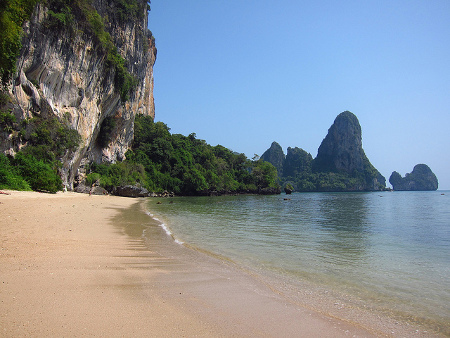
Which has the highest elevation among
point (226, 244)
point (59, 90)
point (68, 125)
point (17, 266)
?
point (59, 90)

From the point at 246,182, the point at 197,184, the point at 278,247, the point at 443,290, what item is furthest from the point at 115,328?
the point at 246,182

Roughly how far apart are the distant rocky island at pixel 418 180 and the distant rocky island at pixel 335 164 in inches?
652

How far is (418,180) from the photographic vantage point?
512ft

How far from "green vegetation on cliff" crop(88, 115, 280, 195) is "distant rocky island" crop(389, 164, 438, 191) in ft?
394

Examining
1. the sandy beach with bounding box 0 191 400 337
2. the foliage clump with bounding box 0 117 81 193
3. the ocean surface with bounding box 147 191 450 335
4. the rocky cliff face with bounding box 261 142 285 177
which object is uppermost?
the rocky cliff face with bounding box 261 142 285 177

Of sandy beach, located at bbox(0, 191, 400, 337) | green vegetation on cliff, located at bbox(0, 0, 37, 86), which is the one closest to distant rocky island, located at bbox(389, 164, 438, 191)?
green vegetation on cliff, located at bbox(0, 0, 37, 86)

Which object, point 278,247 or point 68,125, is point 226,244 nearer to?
point 278,247

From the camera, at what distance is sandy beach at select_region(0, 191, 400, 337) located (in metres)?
2.78

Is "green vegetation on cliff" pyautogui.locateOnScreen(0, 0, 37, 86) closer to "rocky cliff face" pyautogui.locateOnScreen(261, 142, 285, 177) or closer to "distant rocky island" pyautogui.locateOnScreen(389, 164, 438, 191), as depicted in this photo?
"rocky cliff face" pyautogui.locateOnScreen(261, 142, 285, 177)

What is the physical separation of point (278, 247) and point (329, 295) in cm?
353

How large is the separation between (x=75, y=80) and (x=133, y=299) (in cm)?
2911

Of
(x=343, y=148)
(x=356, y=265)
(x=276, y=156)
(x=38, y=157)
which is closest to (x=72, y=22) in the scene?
(x=38, y=157)

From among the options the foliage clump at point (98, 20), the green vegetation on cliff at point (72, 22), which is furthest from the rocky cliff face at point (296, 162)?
the foliage clump at point (98, 20)

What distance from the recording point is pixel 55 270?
4199mm
